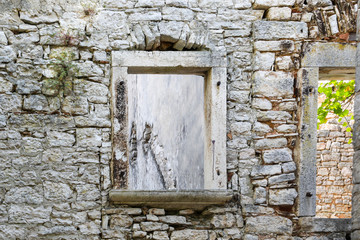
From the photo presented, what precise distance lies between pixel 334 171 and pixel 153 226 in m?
4.70

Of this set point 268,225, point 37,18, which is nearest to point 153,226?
point 268,225

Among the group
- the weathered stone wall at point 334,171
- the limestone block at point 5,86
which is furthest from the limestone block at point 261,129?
the weathered stone wall at point 334,171

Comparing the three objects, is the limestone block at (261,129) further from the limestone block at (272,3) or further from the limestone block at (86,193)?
the limestone block at (86,193)

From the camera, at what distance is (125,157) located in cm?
319

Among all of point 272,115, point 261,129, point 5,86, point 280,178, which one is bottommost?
point 280,178

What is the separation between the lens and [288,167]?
3.28 m

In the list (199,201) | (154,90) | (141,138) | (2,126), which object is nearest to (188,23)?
(199,201)

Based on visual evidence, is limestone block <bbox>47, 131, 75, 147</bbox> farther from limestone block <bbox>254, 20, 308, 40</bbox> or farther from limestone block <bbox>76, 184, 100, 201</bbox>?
limestone block <bbox>254, 20, 308, 40</bbox>

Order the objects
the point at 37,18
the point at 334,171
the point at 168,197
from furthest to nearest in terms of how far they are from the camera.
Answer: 1. the point at 334,171
2. the point at 37,18
3. the point at 168,197

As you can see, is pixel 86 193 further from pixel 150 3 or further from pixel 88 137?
pixel 150 3

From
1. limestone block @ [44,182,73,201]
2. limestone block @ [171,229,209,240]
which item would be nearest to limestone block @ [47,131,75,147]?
limestone block @ [44,182,73,201]

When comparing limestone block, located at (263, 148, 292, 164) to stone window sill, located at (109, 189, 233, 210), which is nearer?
stone window sill, located at (109, 189, 233, 210)

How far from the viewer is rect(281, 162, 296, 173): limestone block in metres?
3.28

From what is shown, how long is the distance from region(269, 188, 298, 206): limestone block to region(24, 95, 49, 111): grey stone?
2.08 m
